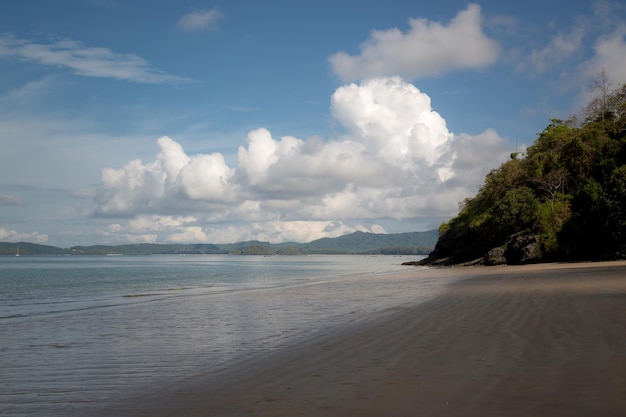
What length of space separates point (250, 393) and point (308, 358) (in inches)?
108

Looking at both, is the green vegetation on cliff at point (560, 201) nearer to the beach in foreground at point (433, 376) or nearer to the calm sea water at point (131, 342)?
the calm sea water at point (131, 342)

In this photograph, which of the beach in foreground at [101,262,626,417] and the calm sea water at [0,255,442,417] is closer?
the beach in foreground at [101,262,626,417]

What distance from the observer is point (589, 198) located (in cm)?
5541

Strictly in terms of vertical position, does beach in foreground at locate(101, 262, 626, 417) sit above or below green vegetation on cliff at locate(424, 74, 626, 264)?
below

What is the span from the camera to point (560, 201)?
63188mm

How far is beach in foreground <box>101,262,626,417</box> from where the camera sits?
6.59 metres

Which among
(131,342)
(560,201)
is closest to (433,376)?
(131,342)

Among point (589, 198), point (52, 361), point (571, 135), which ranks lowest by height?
point (52, 361)

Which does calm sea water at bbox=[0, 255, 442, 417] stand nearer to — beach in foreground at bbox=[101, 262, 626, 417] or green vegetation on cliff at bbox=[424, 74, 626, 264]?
beach in foreground at bbox=[101, 262, 626, 417]

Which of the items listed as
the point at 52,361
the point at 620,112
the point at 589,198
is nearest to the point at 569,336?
the point at 52,361

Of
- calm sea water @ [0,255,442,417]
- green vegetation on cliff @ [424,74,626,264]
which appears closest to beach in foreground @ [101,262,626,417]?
calm sea water @ [0,255,442,417]

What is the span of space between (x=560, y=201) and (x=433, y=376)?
204ft

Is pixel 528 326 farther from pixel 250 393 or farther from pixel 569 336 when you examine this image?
pixel 250 393

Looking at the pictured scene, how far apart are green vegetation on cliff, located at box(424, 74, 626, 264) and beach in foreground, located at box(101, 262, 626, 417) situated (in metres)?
45.3
